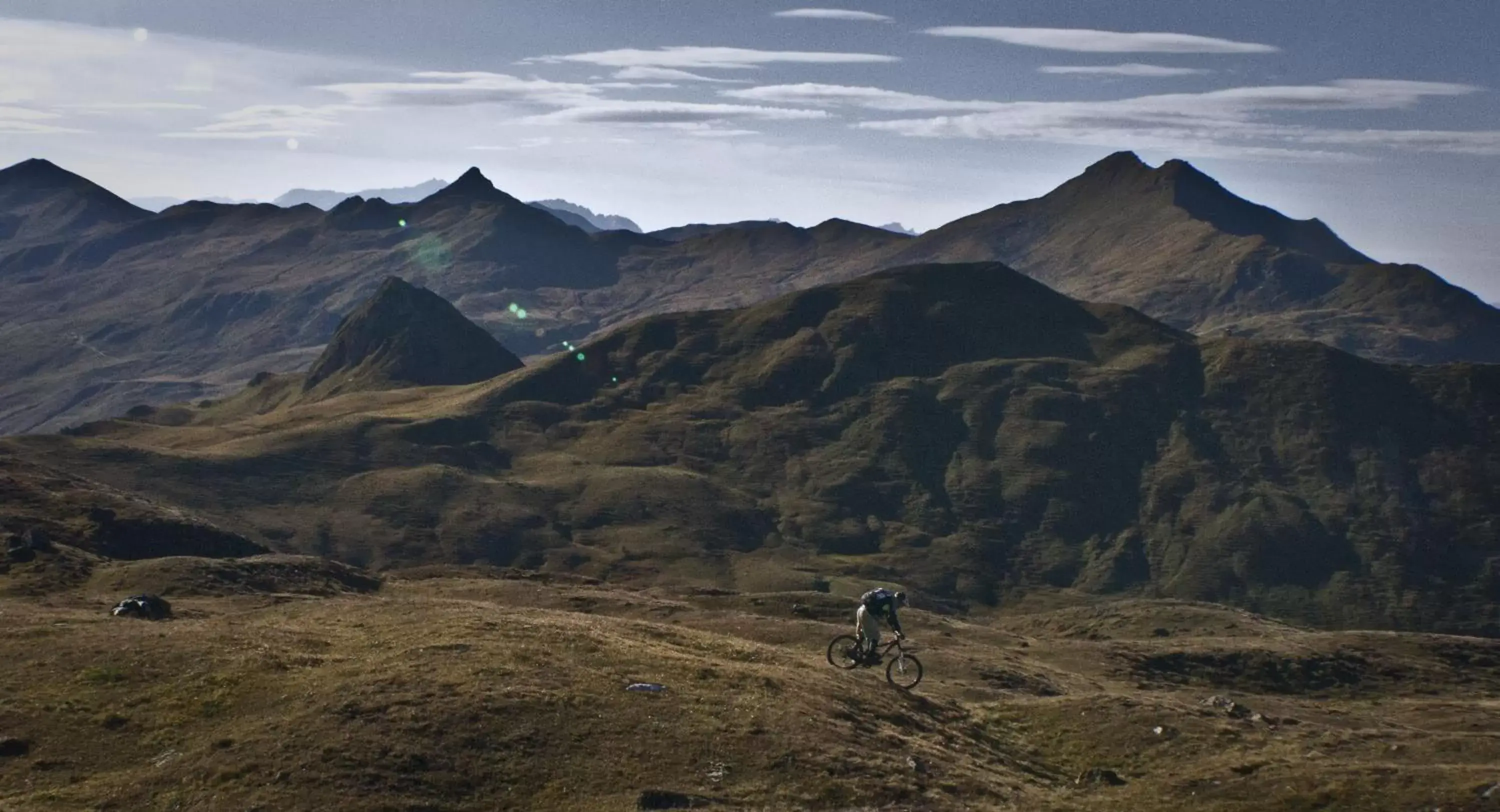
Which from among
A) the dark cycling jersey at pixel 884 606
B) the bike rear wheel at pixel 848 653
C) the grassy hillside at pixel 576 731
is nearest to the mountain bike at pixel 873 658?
the bike rear wheel at pixel 848 653

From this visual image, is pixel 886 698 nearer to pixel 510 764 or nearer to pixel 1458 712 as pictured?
pixel 510 764

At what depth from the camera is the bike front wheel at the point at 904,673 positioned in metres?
56.8

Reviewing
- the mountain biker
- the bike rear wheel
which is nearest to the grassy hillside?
the bike rear wheel

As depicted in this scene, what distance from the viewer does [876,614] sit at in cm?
5138

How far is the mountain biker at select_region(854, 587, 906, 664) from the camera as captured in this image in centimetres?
5069

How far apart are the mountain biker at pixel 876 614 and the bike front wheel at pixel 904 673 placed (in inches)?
77.5

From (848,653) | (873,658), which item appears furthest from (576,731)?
(873,658)

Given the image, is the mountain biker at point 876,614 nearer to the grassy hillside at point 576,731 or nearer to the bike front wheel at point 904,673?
the bike front wheel at point 904,673

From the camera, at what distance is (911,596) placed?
7618 inches

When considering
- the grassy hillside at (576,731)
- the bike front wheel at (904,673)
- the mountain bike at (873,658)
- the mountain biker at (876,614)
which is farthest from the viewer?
the bike front wheel at (904,673)

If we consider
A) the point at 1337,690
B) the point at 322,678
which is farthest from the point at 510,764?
the point at 1337,690

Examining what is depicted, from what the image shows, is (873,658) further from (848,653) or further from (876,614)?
(876,614)

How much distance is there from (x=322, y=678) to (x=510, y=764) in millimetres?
12254

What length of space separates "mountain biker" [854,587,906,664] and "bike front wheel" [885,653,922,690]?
77.5 inches
